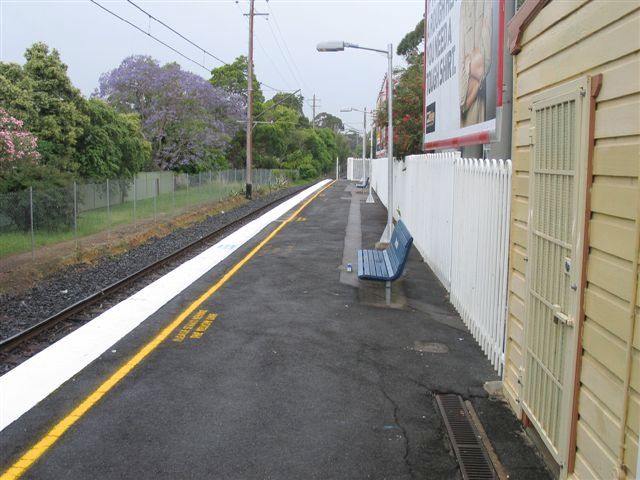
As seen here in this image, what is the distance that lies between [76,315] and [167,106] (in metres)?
33.2

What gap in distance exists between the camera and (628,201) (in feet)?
10.6

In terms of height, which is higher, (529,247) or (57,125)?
(57,125)

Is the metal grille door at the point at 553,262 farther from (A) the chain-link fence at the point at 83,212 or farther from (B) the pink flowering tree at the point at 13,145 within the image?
(B) the pink flowering tree at the point at 13,145

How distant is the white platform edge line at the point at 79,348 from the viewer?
5.80 metres

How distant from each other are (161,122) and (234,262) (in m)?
28.6

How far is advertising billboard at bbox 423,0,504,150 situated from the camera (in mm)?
9117

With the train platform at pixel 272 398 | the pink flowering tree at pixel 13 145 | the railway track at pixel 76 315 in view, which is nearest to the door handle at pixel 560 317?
the train platform at pixel 272 398

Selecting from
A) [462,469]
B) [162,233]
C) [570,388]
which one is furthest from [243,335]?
[162,233]

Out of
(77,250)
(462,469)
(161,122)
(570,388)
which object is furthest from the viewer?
(161,122)

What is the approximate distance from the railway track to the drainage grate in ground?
451cm

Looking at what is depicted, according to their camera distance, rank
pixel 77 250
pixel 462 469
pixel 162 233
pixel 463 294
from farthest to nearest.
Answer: pixel 162 233 < pixel 77 250 < pixel 463 294 < pixel 462 469

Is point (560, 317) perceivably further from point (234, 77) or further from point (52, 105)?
point (234, 77)

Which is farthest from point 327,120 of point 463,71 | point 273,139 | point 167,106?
point 463,71

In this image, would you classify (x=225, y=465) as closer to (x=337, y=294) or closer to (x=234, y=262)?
(x=337, y=294)
